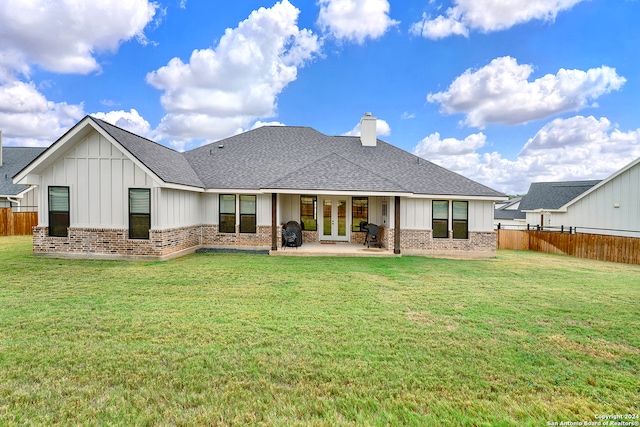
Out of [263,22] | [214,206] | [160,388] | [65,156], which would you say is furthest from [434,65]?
[160,388]

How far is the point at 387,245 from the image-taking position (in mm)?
13273

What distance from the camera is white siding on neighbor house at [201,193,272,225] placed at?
13.6 metres

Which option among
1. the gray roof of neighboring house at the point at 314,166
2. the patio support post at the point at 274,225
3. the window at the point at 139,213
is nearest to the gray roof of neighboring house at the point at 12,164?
the gray roof of neighboring house at the point at 314,166

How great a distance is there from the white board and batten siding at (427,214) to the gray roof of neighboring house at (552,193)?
59.2 ft

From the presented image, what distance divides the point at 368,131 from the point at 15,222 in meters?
22.6

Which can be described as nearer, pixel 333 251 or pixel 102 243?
pixel 102 243

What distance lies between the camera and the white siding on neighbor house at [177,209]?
10.9 meters

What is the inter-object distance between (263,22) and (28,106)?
3036 cm

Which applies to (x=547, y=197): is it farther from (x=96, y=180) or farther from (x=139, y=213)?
(x=96, y=180)

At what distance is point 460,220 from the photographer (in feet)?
44.1

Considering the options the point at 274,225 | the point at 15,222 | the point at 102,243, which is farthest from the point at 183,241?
the point at 15,222

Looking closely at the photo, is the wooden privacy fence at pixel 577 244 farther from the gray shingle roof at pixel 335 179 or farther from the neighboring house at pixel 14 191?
the neighboring house at pixel 14 191

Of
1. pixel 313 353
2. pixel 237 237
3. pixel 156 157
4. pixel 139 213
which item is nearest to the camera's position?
pixel 313 353

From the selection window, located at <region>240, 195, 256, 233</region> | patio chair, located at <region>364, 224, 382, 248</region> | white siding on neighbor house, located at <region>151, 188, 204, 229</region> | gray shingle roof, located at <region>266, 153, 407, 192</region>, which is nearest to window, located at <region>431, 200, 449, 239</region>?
gray shingle roof, located at <region>266, 153, 407, 192</region>
